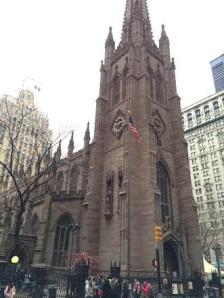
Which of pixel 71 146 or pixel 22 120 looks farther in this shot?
pixel 71 146

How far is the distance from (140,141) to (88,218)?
1040 cm

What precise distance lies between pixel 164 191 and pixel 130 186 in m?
5.50

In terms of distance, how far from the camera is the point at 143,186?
27.9 meters

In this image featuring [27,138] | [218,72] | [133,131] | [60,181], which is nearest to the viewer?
[133,131]

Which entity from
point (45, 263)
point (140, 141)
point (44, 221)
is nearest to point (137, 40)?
point (140, 141)

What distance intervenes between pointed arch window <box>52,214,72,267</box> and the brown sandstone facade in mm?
115

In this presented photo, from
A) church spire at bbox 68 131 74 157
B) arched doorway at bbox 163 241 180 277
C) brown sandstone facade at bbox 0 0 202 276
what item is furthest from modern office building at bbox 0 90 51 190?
arched doorway at bbox 163 241 180 277

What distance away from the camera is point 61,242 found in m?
30.3

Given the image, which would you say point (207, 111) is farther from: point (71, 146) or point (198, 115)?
point (71, 146)

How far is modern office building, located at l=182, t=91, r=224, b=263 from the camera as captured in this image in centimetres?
6819

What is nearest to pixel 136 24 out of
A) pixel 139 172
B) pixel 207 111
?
pixel 139 172

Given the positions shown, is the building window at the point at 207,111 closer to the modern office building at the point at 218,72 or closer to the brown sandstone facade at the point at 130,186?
the brown sandstone facade at the point at 130,186

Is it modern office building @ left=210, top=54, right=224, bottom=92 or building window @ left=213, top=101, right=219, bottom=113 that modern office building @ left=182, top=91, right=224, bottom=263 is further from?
modern office building @ left=210, top=54, right=224, bottom=92

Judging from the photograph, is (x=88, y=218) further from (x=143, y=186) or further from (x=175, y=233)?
(x=175, y=233)
